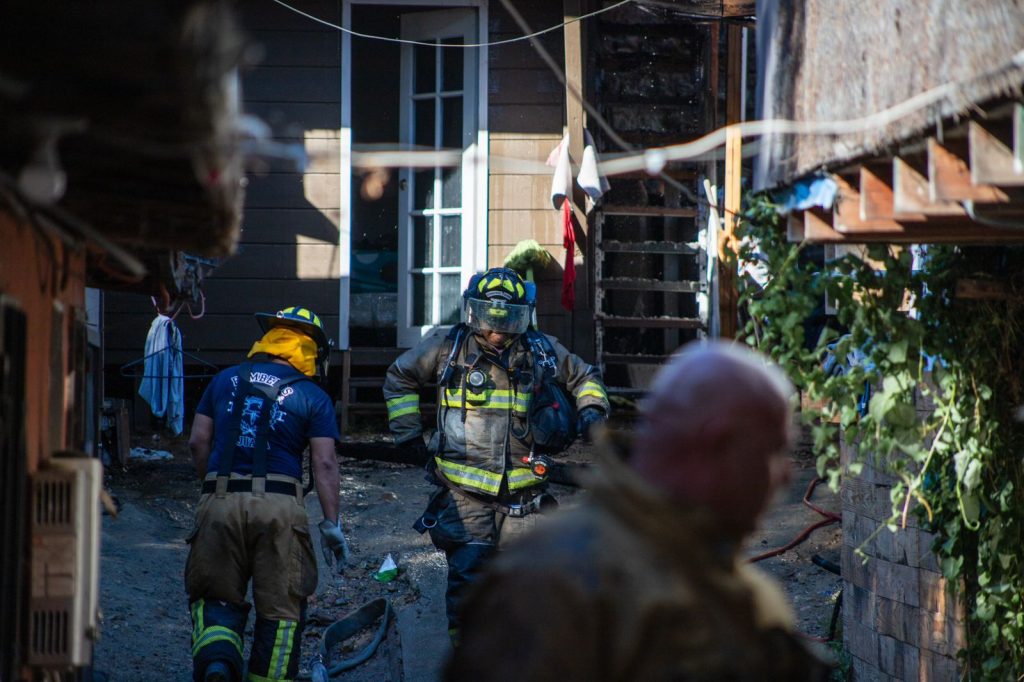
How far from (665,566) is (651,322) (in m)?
9.01

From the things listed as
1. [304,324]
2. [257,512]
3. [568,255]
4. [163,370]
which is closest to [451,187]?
[568,255]

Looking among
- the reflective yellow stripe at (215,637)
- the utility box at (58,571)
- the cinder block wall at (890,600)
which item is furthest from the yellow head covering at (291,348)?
the utility box at (58,571)

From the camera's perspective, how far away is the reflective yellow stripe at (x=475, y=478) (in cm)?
756

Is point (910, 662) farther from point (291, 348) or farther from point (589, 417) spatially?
point (291, 348)

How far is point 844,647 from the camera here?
23.6ft

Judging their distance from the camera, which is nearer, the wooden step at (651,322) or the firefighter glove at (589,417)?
the firefighter glove at (589,417)

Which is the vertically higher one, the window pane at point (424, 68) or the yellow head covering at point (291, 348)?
the window pane at point (424, 68)

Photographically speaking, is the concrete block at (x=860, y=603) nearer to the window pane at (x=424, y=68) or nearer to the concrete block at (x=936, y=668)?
the concrete block at (x=936, y=668)

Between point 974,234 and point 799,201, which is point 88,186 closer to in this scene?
point 799,201

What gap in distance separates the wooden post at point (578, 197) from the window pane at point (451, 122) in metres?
1.24

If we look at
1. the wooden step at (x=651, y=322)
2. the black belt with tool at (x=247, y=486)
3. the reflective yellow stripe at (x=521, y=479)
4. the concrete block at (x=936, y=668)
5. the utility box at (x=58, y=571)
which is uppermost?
the wooden step at (x=651, y=322)

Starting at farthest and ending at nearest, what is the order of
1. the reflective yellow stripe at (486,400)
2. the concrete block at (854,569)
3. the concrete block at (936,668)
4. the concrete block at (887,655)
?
1. the reflective yellow stripe at (486,400)
2. the concrete block at (854,569)
3. the concrete block at (887,655)
4. the concrete block at (936,668)

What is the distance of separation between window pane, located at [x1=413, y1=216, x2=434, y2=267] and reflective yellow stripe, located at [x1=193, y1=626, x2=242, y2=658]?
19.6ft

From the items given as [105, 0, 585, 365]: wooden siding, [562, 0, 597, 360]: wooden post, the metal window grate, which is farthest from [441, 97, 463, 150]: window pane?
the metal window grate
